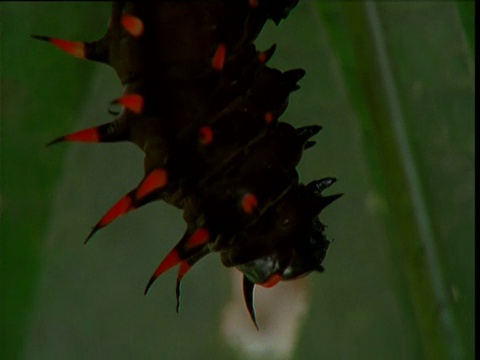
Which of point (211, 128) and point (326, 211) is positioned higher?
point (211, 128)

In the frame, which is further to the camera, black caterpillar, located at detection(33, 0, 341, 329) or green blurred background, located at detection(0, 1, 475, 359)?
green blurred background, located at detection(0, 1, 475, 359)

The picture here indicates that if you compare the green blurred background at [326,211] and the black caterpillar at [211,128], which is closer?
the black caterpillar at [211,128]

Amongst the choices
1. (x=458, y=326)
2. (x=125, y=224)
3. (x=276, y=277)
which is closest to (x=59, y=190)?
(x=125, y=224)

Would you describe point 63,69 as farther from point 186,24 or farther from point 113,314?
point 186,24

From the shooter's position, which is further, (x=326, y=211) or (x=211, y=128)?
(x=326, y=211)
